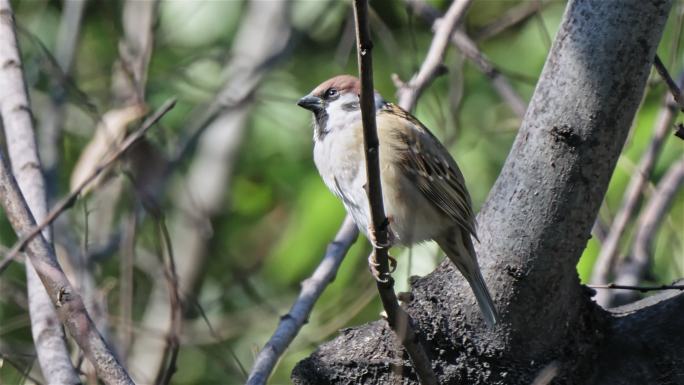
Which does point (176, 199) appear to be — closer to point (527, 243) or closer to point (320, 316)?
point (320, 316)

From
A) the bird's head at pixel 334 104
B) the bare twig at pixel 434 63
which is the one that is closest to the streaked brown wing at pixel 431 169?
the bird's head at pixel 334 104

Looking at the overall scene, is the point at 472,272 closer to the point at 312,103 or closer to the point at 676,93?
the point at 676,93

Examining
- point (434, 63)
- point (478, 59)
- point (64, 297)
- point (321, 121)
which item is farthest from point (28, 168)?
point (478, 59)

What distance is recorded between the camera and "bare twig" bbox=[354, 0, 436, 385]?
1.83m

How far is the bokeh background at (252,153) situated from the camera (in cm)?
440

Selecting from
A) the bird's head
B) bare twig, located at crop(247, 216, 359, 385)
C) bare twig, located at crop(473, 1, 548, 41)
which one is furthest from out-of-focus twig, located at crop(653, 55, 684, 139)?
bare twig, located at crop(473, 1, 548, 41)

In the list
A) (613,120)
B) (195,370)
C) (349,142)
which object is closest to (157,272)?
(195,370)

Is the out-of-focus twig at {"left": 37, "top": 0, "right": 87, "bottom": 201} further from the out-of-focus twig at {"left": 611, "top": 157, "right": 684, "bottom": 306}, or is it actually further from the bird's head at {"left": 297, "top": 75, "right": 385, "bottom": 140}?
the out-of-focus twig at {"left": 611, "top": 157, "right": 684, "bottom": 306}

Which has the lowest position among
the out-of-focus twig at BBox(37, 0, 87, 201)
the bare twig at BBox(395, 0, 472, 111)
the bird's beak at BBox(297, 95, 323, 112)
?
A: the bird's beak at BBox(297, 95, 323, 112)

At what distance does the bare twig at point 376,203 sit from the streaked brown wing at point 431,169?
2.85ft

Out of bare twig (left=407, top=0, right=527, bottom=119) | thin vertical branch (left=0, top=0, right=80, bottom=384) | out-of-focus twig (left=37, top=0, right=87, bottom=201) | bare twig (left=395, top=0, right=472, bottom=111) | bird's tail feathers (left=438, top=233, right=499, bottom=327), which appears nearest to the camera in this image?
bird's tail feathers (left=438, top=233, right=499, bottom=327)

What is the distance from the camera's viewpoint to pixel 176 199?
5453 millimetres

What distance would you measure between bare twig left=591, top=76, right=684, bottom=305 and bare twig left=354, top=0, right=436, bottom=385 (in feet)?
6.11

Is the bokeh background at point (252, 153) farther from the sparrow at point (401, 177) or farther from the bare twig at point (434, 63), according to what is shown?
the sparrow at point (401, 177)
